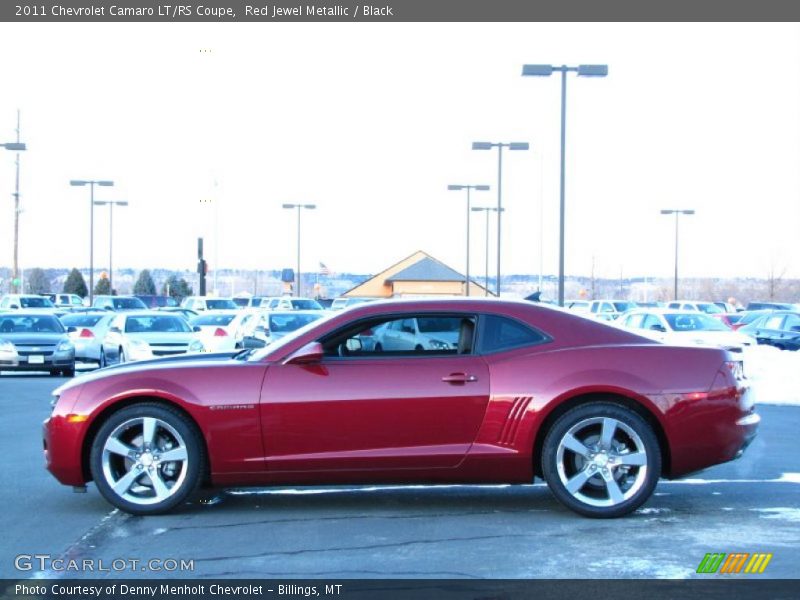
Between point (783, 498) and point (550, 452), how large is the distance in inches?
83.9

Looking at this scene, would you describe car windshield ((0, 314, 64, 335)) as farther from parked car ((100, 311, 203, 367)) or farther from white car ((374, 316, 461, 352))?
white car ((374, 316, 461, 352))

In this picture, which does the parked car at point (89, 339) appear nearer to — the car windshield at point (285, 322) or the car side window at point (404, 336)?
the car windshield at point (285, 322)

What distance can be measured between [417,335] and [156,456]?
6.65 ft

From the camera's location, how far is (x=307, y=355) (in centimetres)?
714

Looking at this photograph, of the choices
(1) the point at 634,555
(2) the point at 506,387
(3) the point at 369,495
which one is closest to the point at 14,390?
(3) the point at 369,495

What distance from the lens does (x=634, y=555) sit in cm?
609

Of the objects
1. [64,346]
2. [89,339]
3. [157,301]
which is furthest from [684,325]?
[157,301]

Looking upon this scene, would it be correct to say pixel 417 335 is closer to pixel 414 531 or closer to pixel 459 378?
pixel 459 378

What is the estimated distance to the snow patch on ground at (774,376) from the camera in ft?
54.1

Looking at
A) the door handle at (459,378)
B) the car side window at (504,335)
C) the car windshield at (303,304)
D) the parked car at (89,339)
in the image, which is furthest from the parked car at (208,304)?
the door handle at (459,378)

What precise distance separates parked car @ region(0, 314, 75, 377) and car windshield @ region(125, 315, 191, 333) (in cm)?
144

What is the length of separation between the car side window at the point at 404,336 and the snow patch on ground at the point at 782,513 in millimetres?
2414

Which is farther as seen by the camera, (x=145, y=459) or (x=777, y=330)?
(x=777, y=330)

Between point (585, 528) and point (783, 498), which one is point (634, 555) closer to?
point (585, 528)
